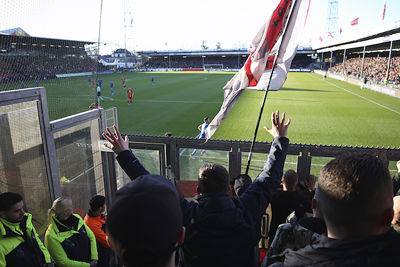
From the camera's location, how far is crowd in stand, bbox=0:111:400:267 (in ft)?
3.40

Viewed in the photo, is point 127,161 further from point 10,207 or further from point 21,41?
point 21,41

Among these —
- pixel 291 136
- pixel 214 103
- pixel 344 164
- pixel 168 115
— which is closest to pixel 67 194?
pixel 344 164

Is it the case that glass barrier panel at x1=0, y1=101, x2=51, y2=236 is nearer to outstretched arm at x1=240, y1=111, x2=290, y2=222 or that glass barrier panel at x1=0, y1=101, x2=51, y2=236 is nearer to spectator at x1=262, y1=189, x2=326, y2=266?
outstretched arm at x1=240, y1=111, x2=290, y2=222

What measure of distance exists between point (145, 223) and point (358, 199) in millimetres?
889

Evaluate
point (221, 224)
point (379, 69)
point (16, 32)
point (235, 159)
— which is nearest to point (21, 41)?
point (16, 32)

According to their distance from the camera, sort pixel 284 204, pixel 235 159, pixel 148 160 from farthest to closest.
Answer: pixel 148 160, pixel 235 159, pixel 284 204

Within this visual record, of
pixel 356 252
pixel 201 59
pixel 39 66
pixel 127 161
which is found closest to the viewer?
pixel 356 252

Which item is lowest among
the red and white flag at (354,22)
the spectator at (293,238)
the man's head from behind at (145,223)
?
the spectator at (293,238)

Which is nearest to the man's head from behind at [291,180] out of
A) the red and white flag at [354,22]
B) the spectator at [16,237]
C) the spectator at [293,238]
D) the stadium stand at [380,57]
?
the spectator at [293,238]

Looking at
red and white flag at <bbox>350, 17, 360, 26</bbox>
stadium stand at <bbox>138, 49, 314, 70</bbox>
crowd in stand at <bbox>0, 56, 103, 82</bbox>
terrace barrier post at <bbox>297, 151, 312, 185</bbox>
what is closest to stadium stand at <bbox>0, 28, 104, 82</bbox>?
crowd in stand at <bbox>0, 56, 103, 82</bbox>

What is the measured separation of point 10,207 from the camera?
290 cm

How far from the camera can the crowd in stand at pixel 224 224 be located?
1036 millimetres

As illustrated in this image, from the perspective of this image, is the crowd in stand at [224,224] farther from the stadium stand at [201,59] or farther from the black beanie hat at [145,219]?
the stadium stand at [201,59]

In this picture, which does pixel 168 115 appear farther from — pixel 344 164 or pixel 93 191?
pixel 344 164
